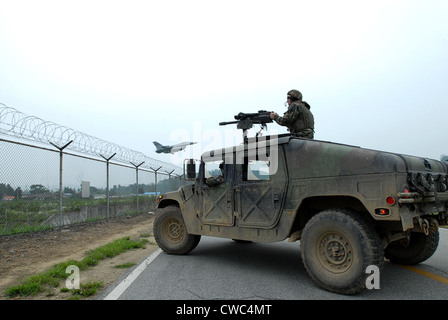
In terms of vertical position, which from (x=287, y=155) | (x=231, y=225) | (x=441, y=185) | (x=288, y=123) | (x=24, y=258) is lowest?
(x=24, y=258)

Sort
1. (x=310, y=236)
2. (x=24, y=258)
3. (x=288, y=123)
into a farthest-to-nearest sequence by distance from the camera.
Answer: (x=24, y=258), (x=288, y=123), (x=310, y=236)

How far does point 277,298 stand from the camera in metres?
3.59

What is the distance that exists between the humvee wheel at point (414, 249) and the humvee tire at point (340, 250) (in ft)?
4.26

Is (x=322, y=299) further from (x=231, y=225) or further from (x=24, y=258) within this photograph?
(x=24, y=258)

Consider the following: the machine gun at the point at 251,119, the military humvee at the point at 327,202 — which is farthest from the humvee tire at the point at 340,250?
the machine gun at the point at 251,119

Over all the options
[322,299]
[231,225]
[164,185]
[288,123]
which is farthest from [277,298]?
[164,185]

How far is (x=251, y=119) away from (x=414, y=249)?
11.8 ft

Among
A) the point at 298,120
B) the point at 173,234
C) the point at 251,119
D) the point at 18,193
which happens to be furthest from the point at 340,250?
the point at 18,193

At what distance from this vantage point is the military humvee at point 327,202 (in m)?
3.61

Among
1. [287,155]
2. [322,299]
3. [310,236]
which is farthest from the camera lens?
[287,155]

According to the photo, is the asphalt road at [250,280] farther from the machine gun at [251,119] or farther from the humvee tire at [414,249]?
the machine gun at [251,119]

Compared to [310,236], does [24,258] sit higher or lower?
lower

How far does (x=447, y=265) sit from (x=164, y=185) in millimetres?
17151
